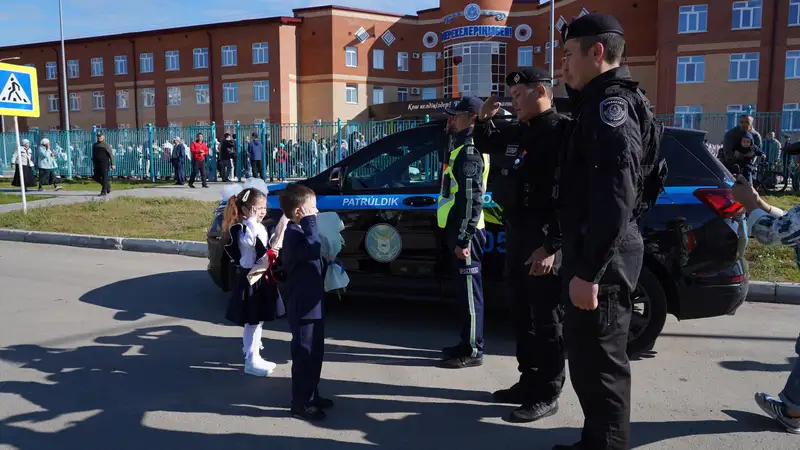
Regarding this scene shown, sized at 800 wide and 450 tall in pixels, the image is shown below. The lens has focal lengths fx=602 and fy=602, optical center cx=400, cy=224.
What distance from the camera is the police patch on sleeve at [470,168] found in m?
3.98

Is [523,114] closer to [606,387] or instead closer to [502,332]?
[606,387]

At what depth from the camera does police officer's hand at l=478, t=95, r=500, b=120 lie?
356 centimetres

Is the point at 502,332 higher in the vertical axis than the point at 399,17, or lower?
lower

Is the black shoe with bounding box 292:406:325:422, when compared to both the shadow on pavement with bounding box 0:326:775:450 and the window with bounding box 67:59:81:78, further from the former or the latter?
the window with bounding box 67:59:81:78

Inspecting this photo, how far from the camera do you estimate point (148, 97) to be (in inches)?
1855

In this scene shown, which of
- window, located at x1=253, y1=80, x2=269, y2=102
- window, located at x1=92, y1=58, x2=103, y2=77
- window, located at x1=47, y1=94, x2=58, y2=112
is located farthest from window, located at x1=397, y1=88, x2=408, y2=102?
window, located at x1=47, y1=94, x2=58, y2=112

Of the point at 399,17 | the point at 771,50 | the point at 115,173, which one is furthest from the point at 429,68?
the point at 115,173

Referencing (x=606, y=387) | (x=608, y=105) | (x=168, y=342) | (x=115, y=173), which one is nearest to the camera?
(x=608, y=105)

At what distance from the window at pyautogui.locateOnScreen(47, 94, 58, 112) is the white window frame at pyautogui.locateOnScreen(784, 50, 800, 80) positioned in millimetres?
52585

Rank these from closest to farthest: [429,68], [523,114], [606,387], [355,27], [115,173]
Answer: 1. [606,387]
2. [523,114]
3. [115,173]
4. [355,27]
5. [429,68]

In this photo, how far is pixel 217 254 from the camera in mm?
5660

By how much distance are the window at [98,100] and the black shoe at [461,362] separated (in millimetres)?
51297

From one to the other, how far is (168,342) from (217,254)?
1.03 metres

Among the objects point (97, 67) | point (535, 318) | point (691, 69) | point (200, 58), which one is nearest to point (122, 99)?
point (97, 67)
